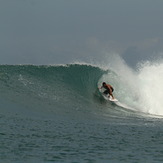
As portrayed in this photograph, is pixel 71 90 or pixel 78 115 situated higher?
pixel 71 90

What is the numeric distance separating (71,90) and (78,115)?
6487 mm

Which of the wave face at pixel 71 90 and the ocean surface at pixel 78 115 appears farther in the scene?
the wave face at pixel 71 90

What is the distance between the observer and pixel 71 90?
85.6 ft

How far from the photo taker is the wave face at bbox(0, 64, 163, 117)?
70.2 ft

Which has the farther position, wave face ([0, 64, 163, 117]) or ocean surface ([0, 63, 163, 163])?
wave face ([0, 64, 163, 117])

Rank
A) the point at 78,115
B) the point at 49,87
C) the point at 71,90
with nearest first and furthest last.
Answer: the point at 78,115 < the point at 49,87 < the point at 71,90

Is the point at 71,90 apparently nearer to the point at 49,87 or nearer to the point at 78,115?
the point at 49,87

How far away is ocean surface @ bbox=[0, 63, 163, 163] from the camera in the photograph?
11.7 m

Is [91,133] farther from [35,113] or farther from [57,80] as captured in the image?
[57,80]

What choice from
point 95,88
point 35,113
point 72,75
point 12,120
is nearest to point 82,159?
point 12,120

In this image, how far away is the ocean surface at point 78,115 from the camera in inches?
461

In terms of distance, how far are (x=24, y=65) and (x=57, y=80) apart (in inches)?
137

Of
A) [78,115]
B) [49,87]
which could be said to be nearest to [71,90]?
[49,87]

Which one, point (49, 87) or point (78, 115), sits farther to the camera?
point (49, 87)
